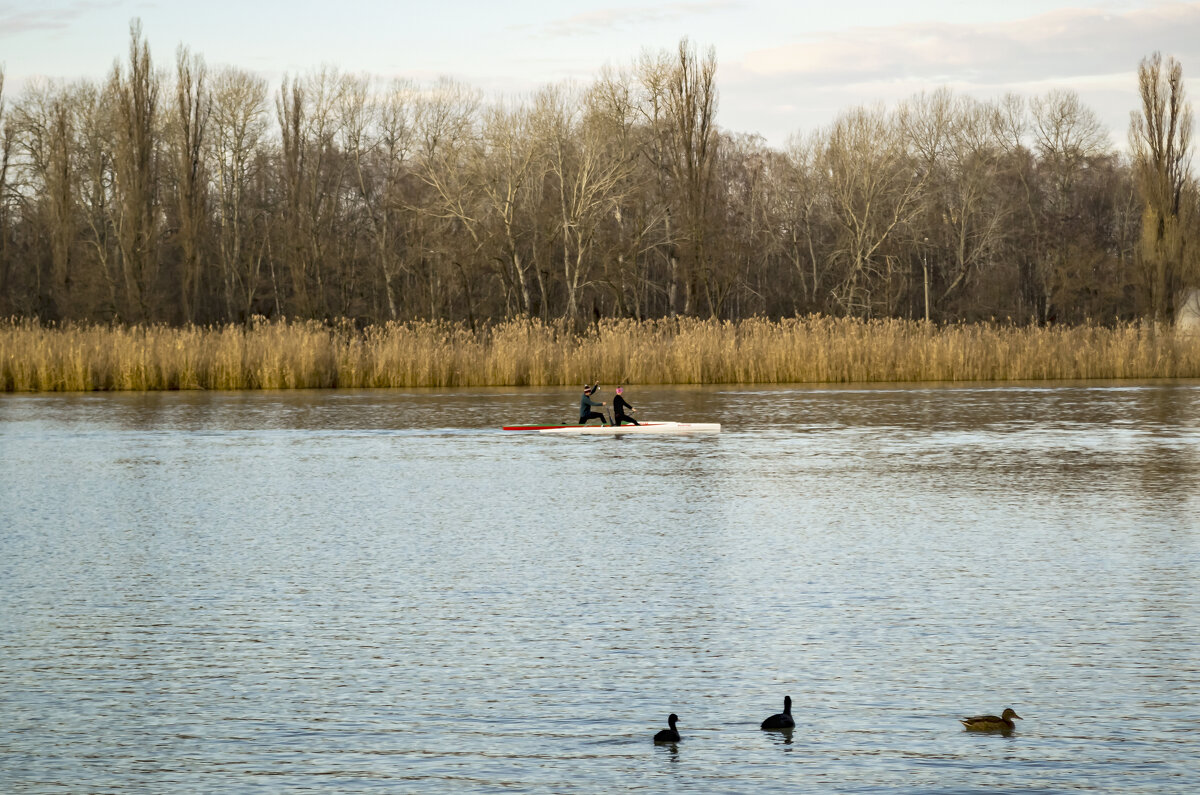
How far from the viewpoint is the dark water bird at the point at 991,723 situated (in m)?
5.46

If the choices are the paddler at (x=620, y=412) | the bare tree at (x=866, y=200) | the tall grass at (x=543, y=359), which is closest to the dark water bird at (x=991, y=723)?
the paddler at (x=620, y=412)

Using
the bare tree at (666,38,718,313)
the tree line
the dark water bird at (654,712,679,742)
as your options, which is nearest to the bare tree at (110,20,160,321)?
the tree line

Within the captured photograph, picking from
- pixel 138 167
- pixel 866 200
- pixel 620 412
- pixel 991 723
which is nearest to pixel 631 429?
pixel 620 412

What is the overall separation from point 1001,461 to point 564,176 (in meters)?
42.6

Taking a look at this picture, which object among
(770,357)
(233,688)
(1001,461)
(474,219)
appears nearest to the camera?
(233,688)

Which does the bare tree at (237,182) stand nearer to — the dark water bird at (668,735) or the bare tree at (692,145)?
the bare tree at (692,145)

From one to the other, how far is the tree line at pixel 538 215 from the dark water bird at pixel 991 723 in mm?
42171

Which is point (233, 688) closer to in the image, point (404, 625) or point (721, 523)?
point (404, 625)

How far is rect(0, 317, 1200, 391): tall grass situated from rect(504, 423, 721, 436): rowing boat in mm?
12585

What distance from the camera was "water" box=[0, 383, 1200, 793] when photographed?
5.23m

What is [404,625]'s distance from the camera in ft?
24.6

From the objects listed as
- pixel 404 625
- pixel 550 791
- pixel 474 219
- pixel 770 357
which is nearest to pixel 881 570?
pixel 404 625

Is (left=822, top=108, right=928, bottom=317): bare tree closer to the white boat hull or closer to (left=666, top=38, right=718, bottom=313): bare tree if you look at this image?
(left=666, top=38, right=718, bottom=313): bare tree

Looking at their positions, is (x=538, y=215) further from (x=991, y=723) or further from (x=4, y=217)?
(x=991, y=723)
